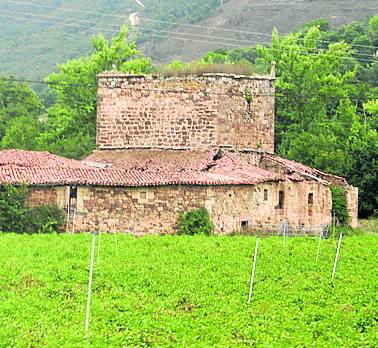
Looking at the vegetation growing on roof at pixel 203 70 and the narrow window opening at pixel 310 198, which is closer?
the narrow window opening at pixel 310 198

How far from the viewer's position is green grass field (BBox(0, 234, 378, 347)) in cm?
1666

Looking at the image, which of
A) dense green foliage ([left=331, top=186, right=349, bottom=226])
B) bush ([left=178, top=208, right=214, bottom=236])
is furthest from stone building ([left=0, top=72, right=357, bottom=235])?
dense green foliage ([left=331, top=186, right=349, bottom=226])

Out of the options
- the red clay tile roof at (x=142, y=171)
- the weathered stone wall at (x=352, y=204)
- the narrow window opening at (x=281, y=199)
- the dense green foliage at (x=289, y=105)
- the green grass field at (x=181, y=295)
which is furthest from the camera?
the dense green foliage at (x=289, y=105)

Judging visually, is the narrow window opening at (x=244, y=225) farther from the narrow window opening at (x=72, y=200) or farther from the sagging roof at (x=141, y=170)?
the narrow window opening at (x=72, y=200)

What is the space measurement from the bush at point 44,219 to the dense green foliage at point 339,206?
14201 mm

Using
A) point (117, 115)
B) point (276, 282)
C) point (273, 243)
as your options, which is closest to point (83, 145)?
point (117, 115)

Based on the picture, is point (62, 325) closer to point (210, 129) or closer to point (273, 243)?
point (273, 243)

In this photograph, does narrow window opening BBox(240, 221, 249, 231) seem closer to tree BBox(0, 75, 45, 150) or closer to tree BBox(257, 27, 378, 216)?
tree BBox(257, 27, 378, 216)

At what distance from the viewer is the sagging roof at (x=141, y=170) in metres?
31.3

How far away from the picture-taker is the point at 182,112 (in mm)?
39281

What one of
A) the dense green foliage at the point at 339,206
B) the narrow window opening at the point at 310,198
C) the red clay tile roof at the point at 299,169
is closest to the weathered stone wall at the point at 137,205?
the narrow window opening at the point at 310,198

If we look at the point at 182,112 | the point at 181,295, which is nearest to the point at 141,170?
the point at 182,112

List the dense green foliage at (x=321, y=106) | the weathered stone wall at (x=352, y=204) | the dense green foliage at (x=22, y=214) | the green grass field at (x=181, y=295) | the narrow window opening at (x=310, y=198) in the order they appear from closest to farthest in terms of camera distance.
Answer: the green grass field at (x=181, y=295) < the dense green foliage at (x=22, y=214) < the narrow window opening at (x=310, y=198) < the weathered stone wall at (x=352, y=204) < the dense green foliage at (x=321, y=106)

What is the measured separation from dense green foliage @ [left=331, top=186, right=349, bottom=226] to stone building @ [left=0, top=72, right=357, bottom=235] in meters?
0.50
